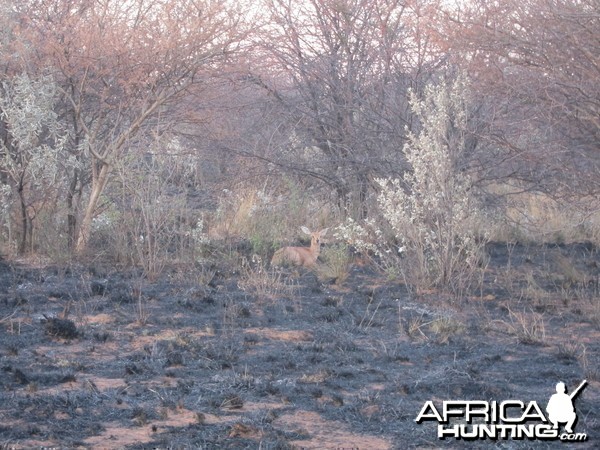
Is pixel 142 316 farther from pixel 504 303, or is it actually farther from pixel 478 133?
pixel 478 133

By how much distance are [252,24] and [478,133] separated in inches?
123

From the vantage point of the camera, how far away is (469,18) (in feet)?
30.5

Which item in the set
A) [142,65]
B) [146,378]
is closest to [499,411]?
[146,378]

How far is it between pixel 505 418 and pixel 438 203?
383 centimetres

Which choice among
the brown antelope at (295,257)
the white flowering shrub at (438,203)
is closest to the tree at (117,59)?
the brown antelope at (295,257)

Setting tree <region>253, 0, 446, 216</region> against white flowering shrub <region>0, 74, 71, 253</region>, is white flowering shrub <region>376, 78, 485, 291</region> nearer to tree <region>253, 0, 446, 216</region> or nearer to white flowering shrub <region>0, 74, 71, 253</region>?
tree <region>253, 0, 446, 216</region>

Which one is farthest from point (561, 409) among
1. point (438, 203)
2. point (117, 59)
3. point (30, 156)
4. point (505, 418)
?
point (30, 156)

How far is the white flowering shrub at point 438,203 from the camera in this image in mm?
8867

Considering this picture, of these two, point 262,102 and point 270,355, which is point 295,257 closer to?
point 262,102

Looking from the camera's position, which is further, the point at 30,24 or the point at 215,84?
the point at 215,84

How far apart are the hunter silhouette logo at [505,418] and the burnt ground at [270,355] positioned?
0.30ft

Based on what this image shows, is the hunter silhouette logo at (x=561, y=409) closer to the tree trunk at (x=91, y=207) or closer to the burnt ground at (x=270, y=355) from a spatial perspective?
the burnt ground at (x=270, y=355)

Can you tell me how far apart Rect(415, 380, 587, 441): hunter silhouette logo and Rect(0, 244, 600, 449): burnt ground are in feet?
0.30

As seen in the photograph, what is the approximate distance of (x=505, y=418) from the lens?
5395 millimetres
